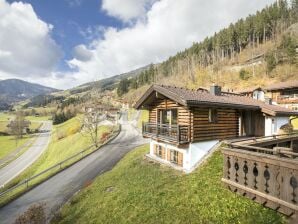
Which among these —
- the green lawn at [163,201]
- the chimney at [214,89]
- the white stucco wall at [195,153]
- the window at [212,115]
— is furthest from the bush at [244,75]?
the green lawn at [163,201]

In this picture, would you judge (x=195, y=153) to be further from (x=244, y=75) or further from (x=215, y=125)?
(x=244, y=75)

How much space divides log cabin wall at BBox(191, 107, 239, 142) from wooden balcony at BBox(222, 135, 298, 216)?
5339mm

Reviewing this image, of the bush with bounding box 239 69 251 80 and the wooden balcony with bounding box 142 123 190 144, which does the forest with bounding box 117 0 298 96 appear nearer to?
the bush with bounding box 239 69 251 80

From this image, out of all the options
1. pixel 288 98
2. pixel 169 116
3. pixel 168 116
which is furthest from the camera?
pixel 288 98

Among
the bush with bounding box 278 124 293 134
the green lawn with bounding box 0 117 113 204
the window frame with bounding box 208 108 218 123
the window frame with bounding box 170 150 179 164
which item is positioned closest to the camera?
the window frame with bounding box 208 108 218 123

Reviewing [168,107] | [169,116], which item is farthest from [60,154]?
[168,107]

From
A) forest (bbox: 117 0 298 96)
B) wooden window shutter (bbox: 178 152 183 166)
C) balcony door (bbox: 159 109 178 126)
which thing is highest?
forest (bbox: 117 0 298 96)

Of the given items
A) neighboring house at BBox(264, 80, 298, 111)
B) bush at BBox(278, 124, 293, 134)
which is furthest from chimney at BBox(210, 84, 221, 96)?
neighboring house at BBox(264, 80, 298, 111)

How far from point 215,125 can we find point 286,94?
3633 cm

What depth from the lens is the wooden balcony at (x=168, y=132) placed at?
16.9 m

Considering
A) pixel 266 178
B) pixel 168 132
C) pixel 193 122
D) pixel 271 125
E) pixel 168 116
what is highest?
Answer: pixel 168 116

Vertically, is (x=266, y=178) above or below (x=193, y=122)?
below

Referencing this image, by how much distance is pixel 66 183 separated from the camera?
22656mm

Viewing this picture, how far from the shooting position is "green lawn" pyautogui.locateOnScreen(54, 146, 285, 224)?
10.7 m
